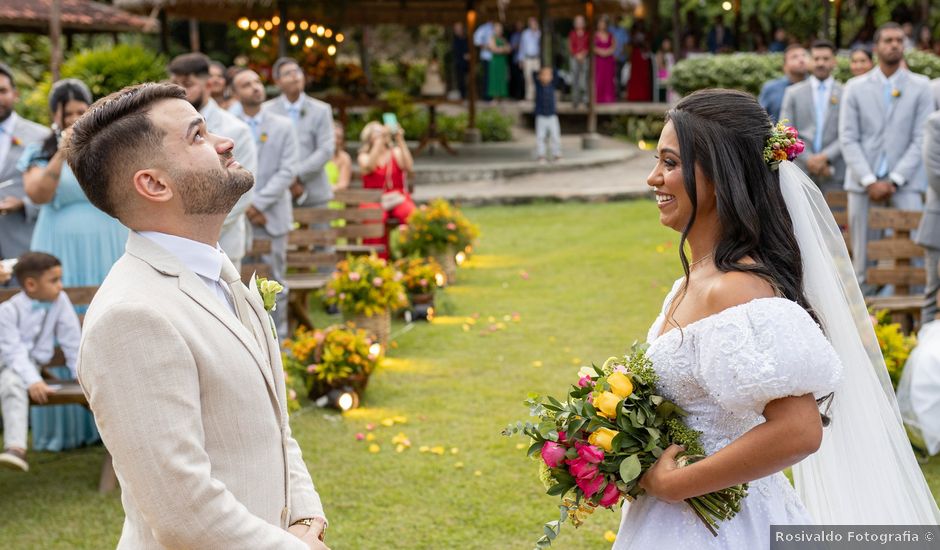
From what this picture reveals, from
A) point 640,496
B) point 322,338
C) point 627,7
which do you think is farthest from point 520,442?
point 627,7

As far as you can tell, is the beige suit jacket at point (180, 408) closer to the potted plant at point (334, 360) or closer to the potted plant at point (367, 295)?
the potted plant at point (334, 360)

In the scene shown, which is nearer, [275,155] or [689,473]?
[689,473]

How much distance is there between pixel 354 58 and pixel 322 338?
29.4m

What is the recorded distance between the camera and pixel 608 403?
2.73 meters

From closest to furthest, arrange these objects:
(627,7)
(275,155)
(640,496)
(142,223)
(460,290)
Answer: (142,223)
(640,496)
(275,155)
(460,290)
(627,7)

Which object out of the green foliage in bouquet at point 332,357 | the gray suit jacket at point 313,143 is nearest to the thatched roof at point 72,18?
the gray suit jacket at point 313,143

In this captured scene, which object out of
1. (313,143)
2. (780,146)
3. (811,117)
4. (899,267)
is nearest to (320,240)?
(313,143)

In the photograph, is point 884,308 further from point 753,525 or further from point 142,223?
point 142,223

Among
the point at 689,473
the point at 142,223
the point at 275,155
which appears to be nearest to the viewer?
the point at 142,223

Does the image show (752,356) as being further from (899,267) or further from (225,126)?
(899,267)

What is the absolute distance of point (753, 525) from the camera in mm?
2758

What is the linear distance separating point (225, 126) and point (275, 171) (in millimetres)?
2112

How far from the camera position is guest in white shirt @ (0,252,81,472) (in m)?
5.72

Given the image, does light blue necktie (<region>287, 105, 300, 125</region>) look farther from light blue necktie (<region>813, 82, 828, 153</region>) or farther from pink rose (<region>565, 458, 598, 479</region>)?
pink rose (<region>565, 458, 598, 479</region>)
